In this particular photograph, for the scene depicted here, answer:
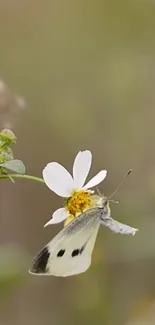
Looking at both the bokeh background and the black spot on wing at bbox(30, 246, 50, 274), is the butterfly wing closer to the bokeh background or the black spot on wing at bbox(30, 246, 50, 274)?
the black spot on wing at bbox(30, 246, 50, 274)

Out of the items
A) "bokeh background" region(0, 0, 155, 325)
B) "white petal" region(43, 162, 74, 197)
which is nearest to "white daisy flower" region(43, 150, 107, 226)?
"white petal" region(43, 162, 74, 197)

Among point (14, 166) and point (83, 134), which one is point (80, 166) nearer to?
point (14, 166)

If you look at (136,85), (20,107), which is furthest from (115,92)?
(20,107)

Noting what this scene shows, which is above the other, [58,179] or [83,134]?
[83,134]

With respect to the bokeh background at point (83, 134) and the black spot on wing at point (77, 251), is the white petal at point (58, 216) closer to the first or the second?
the black spot on wing at point (77, 251)

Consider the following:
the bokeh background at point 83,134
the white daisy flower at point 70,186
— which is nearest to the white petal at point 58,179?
the white daisy flower at point 70,186

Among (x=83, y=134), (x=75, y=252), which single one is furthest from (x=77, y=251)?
(x=83, y=134)

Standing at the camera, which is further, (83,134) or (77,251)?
(83,134)
